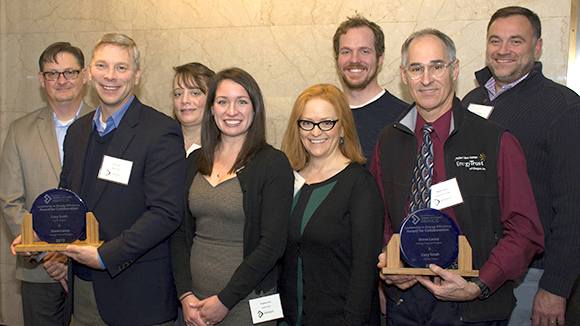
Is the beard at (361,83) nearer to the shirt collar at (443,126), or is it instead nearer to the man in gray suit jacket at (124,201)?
the shirt collar at (443,126)

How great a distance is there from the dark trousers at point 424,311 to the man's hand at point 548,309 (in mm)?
393

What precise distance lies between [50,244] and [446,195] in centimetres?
190

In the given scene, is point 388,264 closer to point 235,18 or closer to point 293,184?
point 293,184

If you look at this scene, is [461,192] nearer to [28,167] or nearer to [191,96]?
[191,96]

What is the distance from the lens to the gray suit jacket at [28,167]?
9.83 ft

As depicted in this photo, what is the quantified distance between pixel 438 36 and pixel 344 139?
2.24 feet

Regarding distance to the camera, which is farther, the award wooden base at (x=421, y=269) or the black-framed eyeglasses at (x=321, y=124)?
the black-framed eyeglasses at (x=321, y=124)

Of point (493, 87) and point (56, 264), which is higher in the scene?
point (493, 87)

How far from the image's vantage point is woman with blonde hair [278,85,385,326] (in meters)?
2.13

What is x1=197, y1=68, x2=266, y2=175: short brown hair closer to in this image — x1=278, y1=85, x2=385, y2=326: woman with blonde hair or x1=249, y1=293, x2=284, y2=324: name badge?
x1=278, y1=85, x2=385, y2=326: woman with blonde hair

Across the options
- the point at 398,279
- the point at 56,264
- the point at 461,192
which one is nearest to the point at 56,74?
the point at 56,264

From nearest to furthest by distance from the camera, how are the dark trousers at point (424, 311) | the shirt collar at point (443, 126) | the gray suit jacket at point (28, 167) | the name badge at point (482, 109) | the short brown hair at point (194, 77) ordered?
the dark trousers at point (424, 311) < the shirt collar at point (443, 126) < the name badge at point (482, 109) < the gray suit jacket at point (28, 167) < the short brown hair at point (194, 77)

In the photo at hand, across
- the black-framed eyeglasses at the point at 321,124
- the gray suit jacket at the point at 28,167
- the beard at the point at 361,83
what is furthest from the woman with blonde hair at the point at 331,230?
the gray suit jacket at the point at 28,167

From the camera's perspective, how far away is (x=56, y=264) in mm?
2752
